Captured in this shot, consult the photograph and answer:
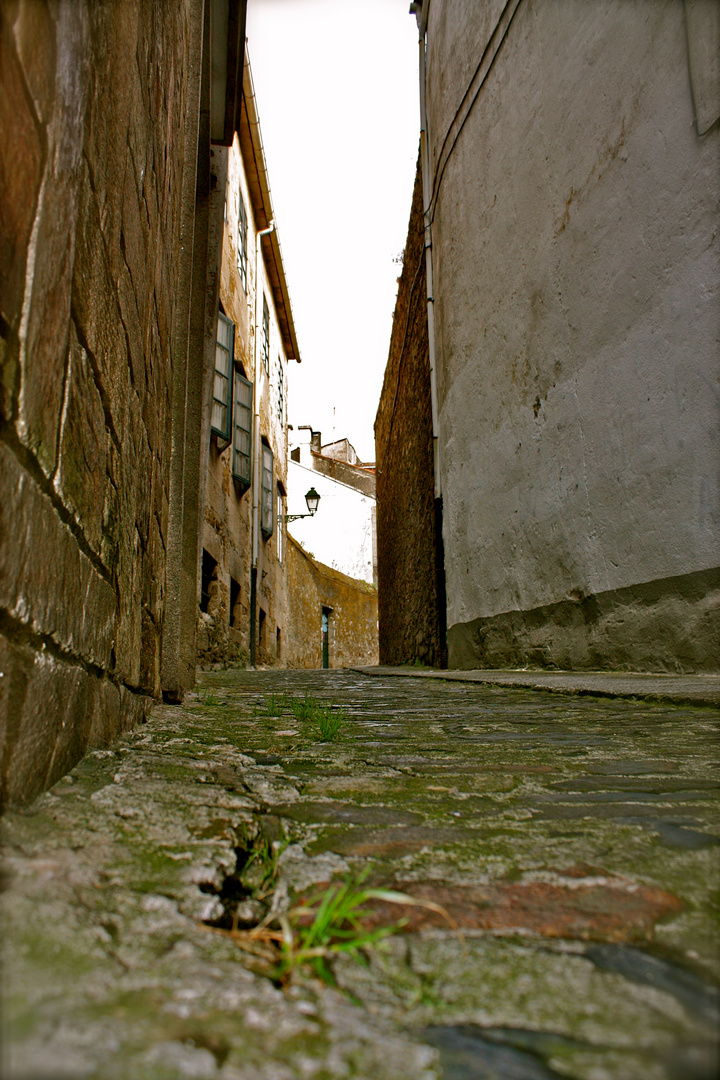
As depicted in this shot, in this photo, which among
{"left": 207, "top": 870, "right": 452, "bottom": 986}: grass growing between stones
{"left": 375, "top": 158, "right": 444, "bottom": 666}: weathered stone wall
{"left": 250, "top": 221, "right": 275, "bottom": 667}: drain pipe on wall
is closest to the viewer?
{"left": 207, "top": 870, "right": 452, "bottom": 986}: grass growing between stones

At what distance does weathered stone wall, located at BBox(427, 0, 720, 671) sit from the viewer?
3.25 metres

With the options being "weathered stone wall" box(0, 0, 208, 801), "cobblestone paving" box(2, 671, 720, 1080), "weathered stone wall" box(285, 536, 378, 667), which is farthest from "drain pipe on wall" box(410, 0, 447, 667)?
"weathered stone wall" box(285, 536, 378, 667)

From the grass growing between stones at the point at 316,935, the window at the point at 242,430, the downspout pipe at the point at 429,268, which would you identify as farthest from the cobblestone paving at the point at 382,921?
the window at the point at 242,430

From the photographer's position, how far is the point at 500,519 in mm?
5164

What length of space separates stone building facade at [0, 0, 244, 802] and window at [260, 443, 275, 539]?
30.6 ft

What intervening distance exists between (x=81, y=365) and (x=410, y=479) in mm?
7362

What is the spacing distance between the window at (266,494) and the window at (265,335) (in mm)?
1910

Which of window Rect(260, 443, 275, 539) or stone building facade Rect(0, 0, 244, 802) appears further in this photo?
window Rect(260, 443, 275, 539)

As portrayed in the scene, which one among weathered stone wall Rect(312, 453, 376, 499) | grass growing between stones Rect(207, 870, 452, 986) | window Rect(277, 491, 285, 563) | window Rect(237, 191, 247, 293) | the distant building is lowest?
grass growing between stones Rect(207, 870, 452, 986)

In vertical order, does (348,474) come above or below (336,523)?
above

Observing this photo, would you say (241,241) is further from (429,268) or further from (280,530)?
(280,530)

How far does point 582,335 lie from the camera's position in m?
4.10

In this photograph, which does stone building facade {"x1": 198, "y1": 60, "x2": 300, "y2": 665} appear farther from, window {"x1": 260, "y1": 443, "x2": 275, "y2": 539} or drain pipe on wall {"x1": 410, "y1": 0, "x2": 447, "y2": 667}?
drain pipe on wall {"x1": 410, "y1": 0, "x2": 447, "y2": 667}

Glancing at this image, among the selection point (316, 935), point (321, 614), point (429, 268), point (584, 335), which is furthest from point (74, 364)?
point (321, 614)
